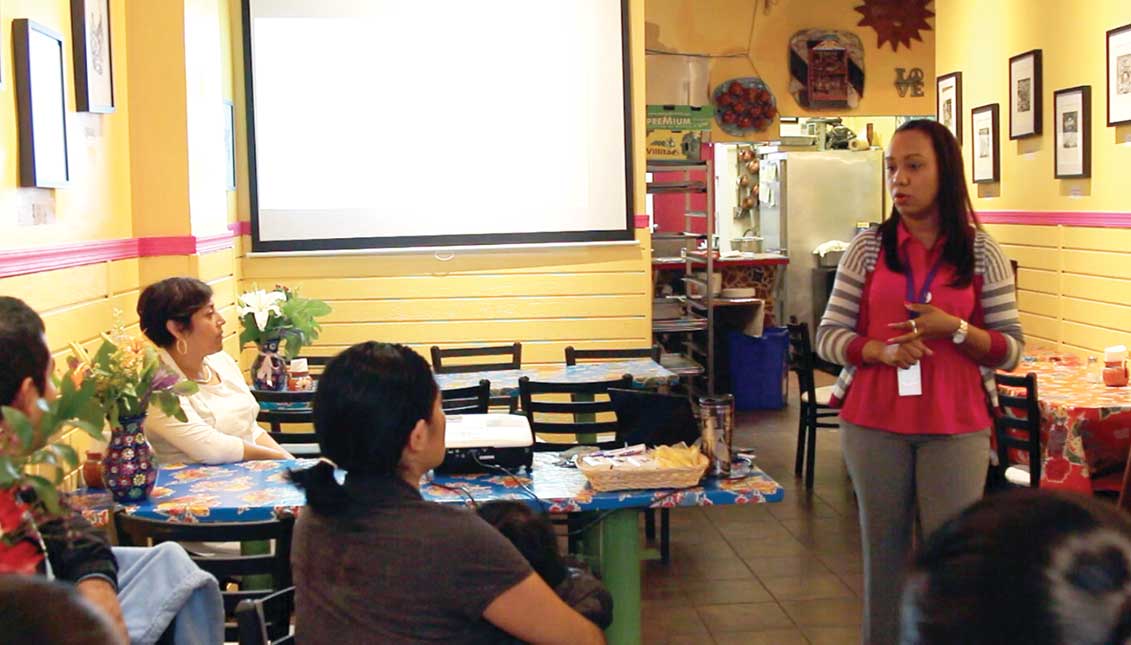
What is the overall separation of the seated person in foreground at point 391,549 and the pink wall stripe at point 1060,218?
439cm

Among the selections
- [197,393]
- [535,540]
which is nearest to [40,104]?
[197,393]

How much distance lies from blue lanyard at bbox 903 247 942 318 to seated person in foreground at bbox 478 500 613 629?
48.9 inches

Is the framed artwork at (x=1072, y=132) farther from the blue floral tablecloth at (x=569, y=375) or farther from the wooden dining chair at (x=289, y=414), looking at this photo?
the wooden dining chair at (x=289, y=414)

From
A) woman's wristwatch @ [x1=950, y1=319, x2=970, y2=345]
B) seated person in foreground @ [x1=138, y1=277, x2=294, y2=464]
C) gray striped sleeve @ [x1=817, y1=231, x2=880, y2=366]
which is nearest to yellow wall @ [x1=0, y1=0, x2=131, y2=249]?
seated person in foreground @ [x1=138, y1=277, x2=294, y2=464]

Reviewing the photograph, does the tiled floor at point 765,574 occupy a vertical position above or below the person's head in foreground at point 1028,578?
below

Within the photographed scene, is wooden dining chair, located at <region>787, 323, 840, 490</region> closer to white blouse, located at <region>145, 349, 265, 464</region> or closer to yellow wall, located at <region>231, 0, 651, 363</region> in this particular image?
yellow wall, located at <region>231, 0, 651, 363</region>

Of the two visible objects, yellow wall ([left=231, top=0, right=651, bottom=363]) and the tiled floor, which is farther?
yellow wall ([left=231, top=0, right=651, bottom=363])

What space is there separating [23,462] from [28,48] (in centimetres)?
271

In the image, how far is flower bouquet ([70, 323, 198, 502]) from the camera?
10.7 ft

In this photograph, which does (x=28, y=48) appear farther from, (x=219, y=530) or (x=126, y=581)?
(x=126, y=581)

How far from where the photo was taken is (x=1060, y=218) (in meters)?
6.39

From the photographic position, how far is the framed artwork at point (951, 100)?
25.0ft

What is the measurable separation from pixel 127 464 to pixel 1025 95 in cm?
507

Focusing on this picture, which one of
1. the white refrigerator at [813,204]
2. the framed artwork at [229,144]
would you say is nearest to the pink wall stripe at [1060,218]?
the white refrigerator at [813,204]
